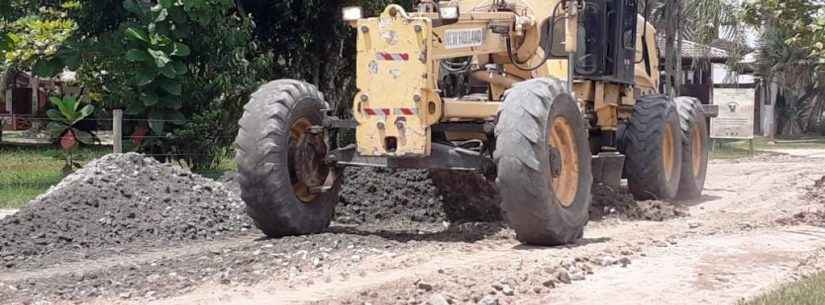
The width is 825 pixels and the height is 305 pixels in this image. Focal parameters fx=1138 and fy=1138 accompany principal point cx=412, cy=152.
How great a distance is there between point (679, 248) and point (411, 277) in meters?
3.05

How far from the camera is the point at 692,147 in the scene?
16.7 meters

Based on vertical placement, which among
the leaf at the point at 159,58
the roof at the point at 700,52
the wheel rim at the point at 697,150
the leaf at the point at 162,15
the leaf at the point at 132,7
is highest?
the roof at the point at 700,52

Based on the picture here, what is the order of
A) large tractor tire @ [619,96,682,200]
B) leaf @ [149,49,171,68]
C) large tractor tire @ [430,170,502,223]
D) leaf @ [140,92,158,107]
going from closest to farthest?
large tractor tire @ [430,170,502,223] → large tractor tire @ [619,96,682,200] → leaf @ [149,49,171,68] → leaf @ [140,92,158,107]

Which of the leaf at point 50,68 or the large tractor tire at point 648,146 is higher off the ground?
the leaf at point 50,68

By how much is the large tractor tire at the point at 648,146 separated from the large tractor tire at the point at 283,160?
475 centimetres

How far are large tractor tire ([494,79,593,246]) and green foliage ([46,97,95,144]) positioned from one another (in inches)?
406

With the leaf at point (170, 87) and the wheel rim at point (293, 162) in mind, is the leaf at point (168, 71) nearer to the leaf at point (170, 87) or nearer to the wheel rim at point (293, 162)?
the leaf at point (170, 87)

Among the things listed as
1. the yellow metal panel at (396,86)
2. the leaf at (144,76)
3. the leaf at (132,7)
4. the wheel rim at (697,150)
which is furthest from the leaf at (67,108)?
the wheel rim at (697,150)

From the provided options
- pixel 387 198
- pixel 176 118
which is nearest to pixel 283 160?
pixel 387 198

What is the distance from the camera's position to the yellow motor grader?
1035 centimetres

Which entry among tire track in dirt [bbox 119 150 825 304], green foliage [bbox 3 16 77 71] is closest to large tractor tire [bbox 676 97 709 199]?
tire track in dirt [bbox 119 150 825 304]

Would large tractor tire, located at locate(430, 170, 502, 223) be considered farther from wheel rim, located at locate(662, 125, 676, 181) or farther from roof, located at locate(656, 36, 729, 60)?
roof, located at locate(656, 36, 729, 60)

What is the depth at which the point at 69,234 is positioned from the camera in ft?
37.9

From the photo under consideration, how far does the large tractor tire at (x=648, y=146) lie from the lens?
1478cm
